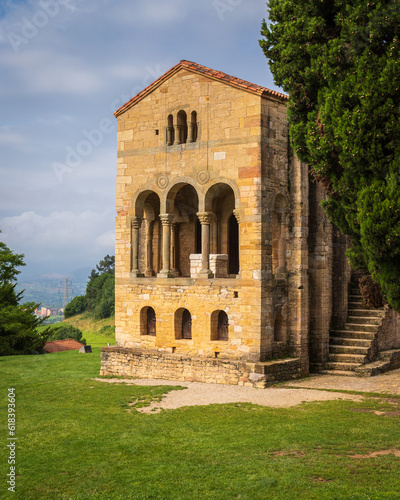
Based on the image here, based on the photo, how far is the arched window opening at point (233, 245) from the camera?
2235 cm

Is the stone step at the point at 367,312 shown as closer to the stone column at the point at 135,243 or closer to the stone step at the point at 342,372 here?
the stone step at the point at 342,372

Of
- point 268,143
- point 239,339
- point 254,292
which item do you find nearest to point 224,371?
point 239,339

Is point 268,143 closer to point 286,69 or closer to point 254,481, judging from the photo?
point 286,69

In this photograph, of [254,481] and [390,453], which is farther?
[390,453]

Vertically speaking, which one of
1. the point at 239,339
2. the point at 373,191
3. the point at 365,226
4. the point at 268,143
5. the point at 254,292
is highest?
the point at 268,143

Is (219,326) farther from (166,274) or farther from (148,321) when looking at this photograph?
(148,321)

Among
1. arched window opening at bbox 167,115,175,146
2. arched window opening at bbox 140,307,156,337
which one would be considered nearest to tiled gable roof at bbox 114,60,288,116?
arched window opening at bbox 167,115,175,146

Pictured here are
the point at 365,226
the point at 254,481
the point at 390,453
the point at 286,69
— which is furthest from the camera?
the point at 286,69

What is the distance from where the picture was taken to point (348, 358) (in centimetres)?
2002

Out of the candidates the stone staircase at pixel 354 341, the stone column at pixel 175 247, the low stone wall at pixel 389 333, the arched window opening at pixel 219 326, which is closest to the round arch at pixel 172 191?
the stone column at pixel 175 247

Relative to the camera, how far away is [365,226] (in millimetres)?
12125

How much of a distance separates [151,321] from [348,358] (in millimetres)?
7233

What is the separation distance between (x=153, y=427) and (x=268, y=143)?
10.1 metres

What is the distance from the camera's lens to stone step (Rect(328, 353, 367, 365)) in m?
19.8
